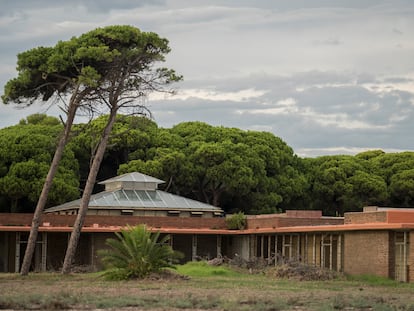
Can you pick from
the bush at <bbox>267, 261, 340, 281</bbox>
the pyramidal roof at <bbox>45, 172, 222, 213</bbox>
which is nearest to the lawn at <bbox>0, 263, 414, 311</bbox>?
the bush at <bbox>267, 261, 340, 281</bbox>

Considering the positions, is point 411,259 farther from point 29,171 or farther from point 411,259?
point 29,171

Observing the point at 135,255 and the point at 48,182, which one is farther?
the point at 48,182

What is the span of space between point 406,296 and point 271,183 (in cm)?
3842

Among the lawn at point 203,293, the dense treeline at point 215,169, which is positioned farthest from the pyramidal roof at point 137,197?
the lawn at point 203,293

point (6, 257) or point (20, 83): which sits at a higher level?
point (20, 83)

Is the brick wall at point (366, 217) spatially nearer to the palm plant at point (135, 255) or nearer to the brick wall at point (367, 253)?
the brick wall at point (367, 253)

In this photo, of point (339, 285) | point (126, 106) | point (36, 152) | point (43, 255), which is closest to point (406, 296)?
point (339, 285)

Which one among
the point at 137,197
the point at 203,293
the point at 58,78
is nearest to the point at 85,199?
the point at 58,78

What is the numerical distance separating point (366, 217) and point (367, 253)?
1370 mm

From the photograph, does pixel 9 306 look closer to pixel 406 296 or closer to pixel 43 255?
pixel 406 296

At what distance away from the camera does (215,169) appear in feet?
210

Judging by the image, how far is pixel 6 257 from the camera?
1921 inches

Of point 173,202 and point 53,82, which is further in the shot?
point 173,202

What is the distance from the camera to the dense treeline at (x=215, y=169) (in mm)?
58625
